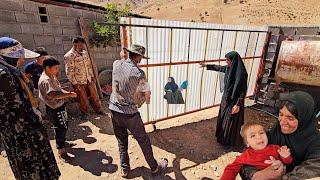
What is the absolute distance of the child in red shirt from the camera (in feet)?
6.86

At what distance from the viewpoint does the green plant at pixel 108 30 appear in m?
7.76

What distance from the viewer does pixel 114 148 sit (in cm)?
474

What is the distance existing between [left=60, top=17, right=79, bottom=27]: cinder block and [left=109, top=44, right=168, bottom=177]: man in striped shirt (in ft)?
13.9

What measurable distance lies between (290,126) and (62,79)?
21.2 ft

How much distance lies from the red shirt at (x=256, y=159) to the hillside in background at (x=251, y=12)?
2881 centimetres

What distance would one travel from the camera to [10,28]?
557 centimetres

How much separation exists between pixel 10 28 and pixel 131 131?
4.39 meters

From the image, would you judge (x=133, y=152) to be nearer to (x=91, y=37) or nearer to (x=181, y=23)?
(x=181, y=23)

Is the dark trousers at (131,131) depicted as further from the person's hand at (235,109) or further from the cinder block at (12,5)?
the cinder block at (12,5)

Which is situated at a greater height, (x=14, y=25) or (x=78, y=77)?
(x=14, y=25)

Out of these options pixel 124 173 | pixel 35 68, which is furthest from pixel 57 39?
pixel 124 173

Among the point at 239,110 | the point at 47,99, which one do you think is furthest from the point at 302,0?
the point at 47,99

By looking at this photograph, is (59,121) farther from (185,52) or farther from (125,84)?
(185,52)

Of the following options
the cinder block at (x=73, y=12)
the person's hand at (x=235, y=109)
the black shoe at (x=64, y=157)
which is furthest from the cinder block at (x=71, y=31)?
the person's hand at (x=235, y=109)
